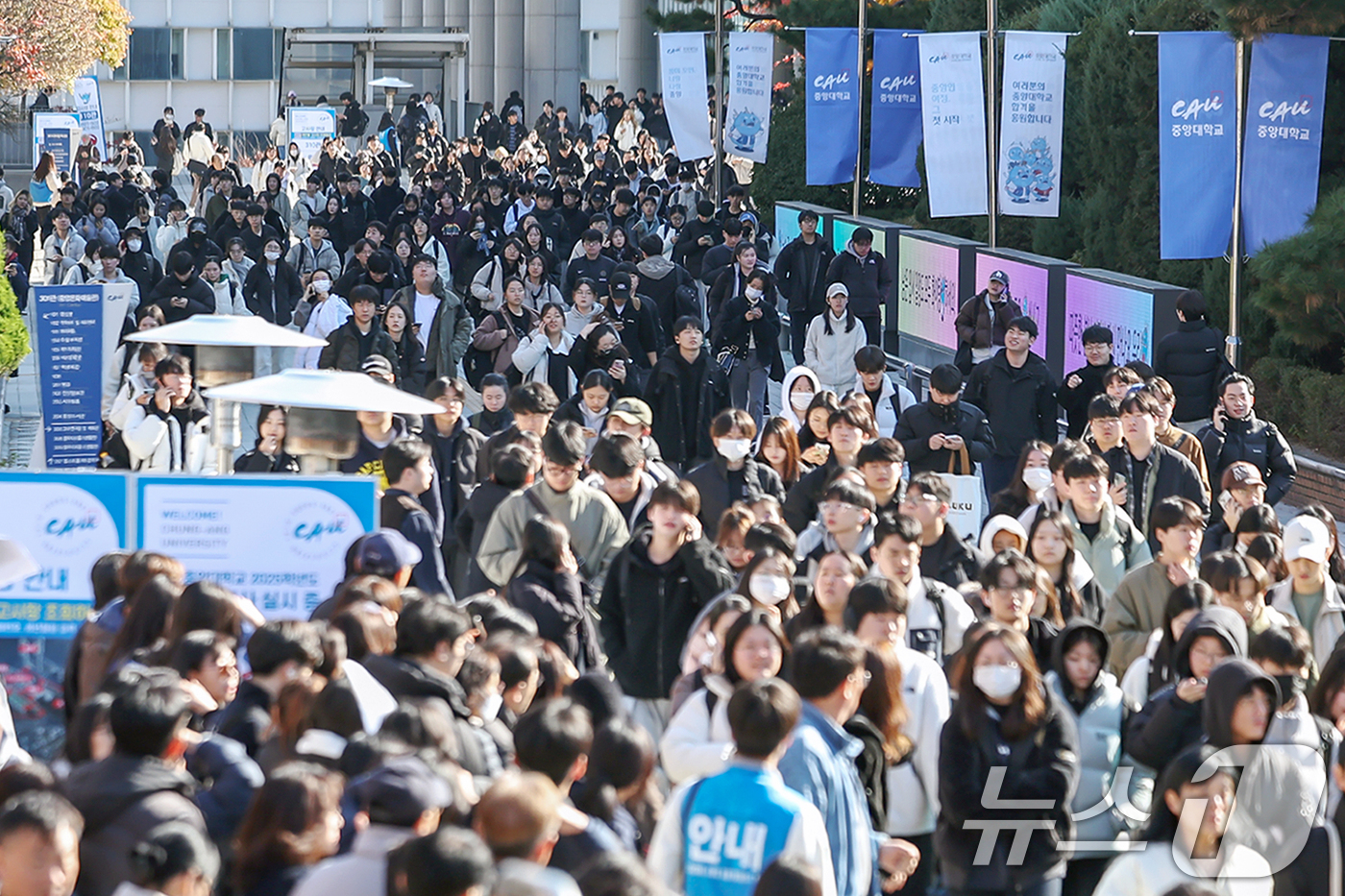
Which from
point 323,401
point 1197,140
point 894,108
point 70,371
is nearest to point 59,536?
point 323,401

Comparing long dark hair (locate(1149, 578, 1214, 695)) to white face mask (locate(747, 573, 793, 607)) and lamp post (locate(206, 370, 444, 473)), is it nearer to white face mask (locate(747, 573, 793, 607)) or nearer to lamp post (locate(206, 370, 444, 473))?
white face mask (locate(747, 573, 793, 607))

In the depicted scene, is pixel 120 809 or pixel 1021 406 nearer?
pixel 120 809

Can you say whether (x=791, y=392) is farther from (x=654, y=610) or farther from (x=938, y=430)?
(x=654, y=610)

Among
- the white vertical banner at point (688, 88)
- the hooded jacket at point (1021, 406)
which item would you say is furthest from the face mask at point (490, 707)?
the white vertical banner at point (688, 88)

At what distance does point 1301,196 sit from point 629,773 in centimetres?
1136

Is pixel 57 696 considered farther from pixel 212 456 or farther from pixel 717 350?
pixel 717 350

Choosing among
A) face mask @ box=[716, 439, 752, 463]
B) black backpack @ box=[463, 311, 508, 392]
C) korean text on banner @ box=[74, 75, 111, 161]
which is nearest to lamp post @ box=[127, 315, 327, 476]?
face mask @ box=[716, 439, 752, 463]

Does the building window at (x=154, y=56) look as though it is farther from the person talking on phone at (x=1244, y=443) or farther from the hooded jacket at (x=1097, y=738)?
the hooded jacket at (x=1097, y=738)

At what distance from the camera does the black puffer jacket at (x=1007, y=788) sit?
603 cm

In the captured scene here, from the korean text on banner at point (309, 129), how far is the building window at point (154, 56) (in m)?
29.2

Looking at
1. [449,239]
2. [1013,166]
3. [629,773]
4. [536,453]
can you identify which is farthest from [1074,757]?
[449,239]

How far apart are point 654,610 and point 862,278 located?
11.6 meters

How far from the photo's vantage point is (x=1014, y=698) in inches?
239

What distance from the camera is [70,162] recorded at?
116 feet
